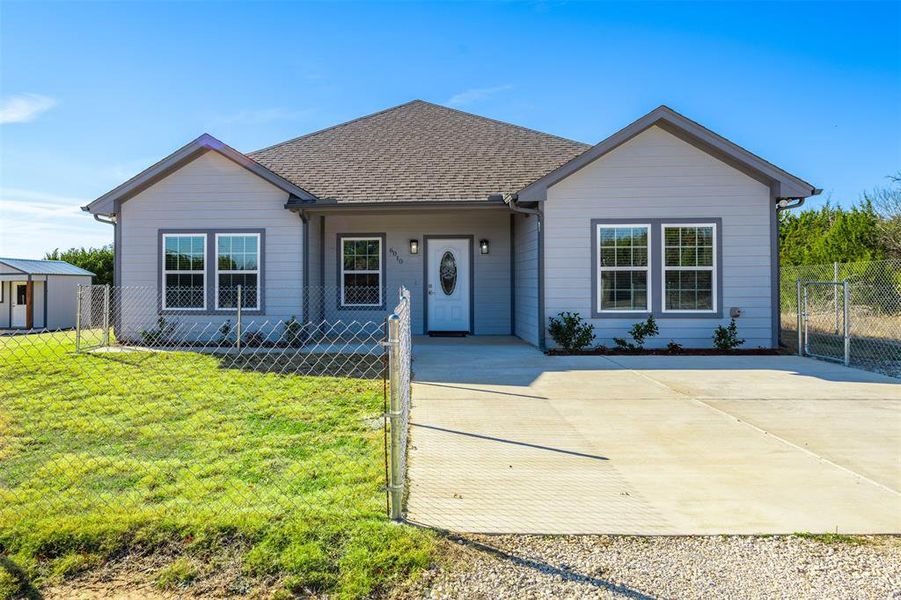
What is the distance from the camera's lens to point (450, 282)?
559 inches

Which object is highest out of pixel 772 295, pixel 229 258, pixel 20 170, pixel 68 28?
pixel 68 28

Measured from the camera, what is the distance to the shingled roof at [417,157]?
1290 cm

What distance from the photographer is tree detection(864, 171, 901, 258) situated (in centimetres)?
1742

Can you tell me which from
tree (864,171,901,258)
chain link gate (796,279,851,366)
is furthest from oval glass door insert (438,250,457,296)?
tree (864,171,901,258)

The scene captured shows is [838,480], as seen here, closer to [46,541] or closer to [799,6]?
[46,541]

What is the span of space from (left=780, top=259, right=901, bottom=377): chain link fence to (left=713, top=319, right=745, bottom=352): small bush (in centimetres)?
111

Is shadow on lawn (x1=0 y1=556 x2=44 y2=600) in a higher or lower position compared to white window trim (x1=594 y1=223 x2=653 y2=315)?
lower

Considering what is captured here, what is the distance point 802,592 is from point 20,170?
55.6 ft

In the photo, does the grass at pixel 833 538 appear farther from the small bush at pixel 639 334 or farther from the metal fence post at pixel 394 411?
the small bush at pixel 639 334

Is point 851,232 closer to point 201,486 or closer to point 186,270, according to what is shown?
point 186,270

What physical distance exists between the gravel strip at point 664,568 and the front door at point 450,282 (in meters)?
11.1

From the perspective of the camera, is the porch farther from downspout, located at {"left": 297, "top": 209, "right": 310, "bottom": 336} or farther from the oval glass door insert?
downspout, located at {"left": 297, "top": 209, "right": 310, "bottom": 336}

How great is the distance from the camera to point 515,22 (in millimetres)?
13875

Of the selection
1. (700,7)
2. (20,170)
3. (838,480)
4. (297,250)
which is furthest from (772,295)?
(20,170)
